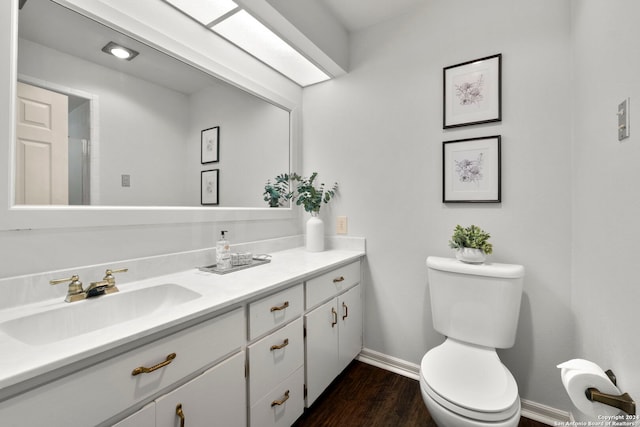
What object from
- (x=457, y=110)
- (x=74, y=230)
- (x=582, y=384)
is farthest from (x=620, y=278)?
(x=74, y=230)

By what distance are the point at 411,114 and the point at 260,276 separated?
1.41 metres

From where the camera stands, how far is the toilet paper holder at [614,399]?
699 mm

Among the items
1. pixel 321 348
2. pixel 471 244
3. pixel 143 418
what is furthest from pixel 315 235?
pixel 143 418

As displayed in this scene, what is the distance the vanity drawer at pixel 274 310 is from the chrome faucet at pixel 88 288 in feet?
1.79

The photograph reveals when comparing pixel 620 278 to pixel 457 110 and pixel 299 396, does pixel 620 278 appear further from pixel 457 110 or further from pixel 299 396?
pixel 299 396

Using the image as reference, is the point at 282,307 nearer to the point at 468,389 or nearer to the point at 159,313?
the point at 159,313

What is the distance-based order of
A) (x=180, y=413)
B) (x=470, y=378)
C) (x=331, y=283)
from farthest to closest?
1. (x=331, y=283)
2. (x=470, y=378)
3. (x=180, y=413)

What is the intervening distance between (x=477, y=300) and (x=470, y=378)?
394mm

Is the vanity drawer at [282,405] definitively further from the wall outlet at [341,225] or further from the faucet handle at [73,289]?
the wall outlet at [341,225]

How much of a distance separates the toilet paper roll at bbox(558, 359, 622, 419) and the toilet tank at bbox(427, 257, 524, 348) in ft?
1.92

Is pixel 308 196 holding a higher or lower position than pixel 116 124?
lower

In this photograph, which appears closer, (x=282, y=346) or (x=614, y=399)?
(x=614, y=399)

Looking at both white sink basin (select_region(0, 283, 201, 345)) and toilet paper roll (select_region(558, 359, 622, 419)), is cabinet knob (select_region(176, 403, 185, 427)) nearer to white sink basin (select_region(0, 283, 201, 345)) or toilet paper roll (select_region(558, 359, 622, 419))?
white sink basin (select_region(0, 283, 201, 345))

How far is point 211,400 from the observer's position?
3.13 feet
